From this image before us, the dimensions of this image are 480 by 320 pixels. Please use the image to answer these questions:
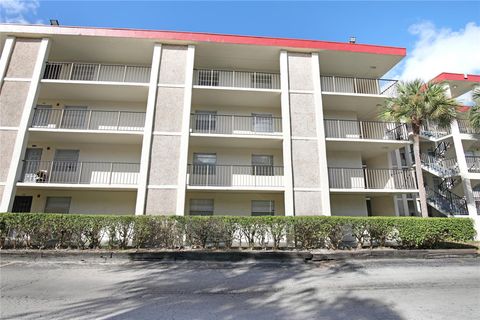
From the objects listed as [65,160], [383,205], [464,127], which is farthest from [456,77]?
[65,160]

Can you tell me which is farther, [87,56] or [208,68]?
[208,68]

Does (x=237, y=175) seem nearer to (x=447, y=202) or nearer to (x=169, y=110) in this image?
(x=169, y=110)

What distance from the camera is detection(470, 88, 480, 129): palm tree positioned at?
670 inches

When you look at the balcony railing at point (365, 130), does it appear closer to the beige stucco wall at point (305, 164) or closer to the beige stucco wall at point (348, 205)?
the beige stucco wall at point (305, 164)

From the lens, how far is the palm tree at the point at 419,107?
44.7ft

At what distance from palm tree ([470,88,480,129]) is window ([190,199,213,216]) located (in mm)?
18870

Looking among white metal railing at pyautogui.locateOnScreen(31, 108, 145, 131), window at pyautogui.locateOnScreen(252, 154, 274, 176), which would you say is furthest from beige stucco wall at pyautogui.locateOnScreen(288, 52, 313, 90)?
white metal railing at pyautogui.locateOnScreen(31, 108, 145, 131)

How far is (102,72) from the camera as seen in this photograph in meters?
15.9

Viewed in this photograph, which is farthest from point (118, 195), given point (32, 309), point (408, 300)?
point (408, 300)

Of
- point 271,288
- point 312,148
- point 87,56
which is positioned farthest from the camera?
point 87,56

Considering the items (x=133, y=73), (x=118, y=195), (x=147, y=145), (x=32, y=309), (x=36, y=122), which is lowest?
(x=32, y=309)

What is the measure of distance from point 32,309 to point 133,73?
46.4ft

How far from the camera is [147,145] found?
42.6 ft

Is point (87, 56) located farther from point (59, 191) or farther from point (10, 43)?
point (59, 191)
